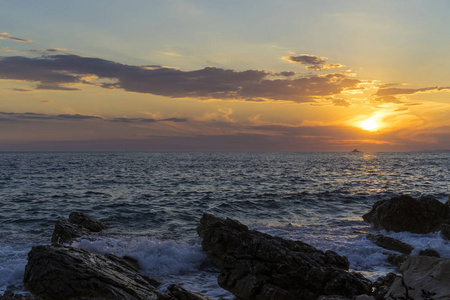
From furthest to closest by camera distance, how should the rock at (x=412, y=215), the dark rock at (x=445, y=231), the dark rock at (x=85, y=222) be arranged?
1. the rock at (x=412, y=215)
2. the dark rock at (x=85, y=222)
3. the dark rock at (x=445, y=231)

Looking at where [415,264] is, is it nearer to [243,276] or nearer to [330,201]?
[243,276]

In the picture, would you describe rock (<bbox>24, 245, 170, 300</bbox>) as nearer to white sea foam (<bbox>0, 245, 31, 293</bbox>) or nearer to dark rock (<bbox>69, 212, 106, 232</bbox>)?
white sea foam (<bbox>0, 245, 31, 293</bbox>)

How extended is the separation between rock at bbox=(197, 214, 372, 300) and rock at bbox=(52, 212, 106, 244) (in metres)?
10.2

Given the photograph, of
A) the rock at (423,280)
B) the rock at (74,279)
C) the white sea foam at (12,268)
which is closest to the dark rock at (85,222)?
the white sea foam at (12,268)

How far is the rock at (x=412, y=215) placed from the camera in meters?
22.2

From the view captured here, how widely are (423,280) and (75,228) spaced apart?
1756 cm

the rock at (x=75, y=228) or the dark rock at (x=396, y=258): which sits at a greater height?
the dark rock at (x=396, y=258)

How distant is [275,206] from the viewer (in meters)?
32.1

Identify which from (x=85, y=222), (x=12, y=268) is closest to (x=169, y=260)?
(x=12, y=268)

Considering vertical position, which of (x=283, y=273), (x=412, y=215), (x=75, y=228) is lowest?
(x=75, y=228)

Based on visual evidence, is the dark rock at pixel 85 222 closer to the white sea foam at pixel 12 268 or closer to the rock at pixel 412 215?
the white sea foam at pixel 12 268

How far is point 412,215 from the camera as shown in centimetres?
2266

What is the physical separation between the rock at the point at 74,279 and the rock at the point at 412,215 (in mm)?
17755

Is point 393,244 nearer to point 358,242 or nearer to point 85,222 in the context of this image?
point 358,242
